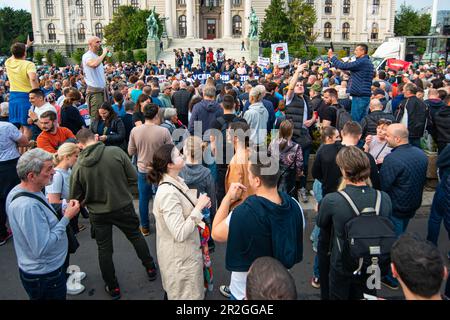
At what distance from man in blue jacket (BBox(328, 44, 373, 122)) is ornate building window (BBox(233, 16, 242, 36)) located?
5986 cm

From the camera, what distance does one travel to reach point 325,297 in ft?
13.5

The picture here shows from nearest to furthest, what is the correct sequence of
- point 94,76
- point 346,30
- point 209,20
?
point 94,76, point 209,20, point 346,30

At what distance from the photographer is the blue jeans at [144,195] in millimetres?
6219

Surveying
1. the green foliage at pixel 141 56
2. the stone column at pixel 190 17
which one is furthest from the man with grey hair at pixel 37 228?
the stone column at pixel 190 17

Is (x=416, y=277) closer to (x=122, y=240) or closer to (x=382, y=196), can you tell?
(x=382, y=196)

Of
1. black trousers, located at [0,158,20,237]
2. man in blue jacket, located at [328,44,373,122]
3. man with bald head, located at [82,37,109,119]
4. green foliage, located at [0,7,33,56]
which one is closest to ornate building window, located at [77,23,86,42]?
green foliage, located at [0,7,33,56]

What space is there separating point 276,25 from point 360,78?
4539 cm

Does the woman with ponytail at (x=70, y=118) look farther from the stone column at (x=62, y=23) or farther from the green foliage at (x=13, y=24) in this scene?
the green foliage at (x=13, y=24)

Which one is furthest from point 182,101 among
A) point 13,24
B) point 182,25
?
point 13,24

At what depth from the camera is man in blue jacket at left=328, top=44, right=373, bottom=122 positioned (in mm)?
8132

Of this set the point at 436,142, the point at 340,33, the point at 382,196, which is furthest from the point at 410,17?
the point at 382,196

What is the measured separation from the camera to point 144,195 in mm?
6242

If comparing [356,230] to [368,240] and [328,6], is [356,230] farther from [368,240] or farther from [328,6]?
[328,6]

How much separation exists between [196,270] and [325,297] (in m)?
1.39
